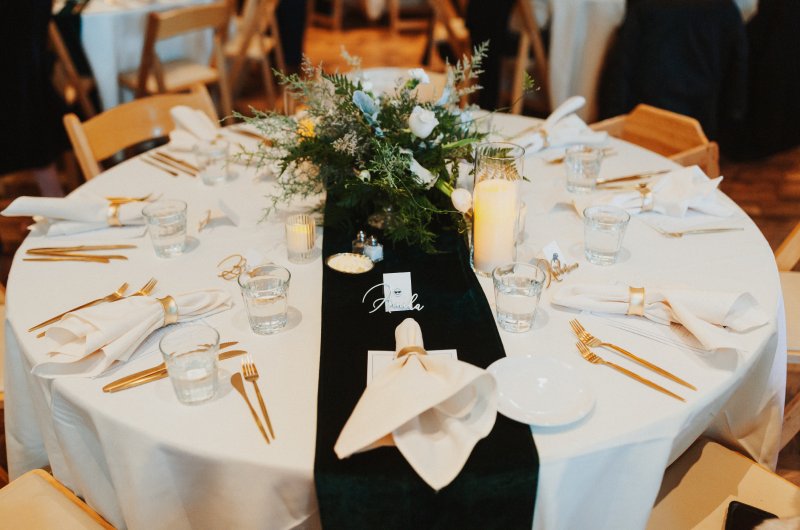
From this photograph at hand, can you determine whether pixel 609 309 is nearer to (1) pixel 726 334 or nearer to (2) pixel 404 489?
(1) pixel 726 334

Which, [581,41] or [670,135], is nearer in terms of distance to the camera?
[670,135]

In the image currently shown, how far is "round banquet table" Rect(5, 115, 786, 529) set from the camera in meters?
1.03

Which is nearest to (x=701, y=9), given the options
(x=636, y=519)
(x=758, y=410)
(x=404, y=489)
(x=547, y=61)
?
(x=547, y=61)

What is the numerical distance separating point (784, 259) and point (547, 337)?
104 cm

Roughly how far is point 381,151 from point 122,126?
1201 mm

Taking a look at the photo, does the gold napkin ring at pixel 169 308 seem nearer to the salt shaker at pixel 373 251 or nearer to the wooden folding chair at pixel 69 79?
the salt shaker at pixel 373 251

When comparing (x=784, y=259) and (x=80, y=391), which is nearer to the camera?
(x=80, y=391)

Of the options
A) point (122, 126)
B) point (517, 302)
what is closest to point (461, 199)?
point (517, 302)

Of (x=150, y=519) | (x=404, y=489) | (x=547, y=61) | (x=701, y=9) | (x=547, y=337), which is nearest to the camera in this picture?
(x=404, y=489)

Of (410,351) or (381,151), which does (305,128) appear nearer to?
(381,151)

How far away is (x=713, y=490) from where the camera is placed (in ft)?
4.30

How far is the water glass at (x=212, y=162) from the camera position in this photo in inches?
74.4

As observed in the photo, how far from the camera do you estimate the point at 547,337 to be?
4.11ft

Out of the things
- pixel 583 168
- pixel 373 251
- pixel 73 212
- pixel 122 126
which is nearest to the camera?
pixel 373 251
